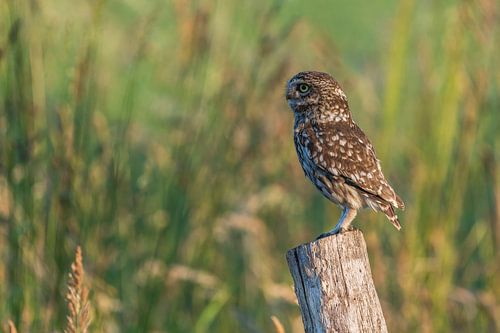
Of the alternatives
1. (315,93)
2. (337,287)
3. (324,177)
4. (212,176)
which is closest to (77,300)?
(337,287)

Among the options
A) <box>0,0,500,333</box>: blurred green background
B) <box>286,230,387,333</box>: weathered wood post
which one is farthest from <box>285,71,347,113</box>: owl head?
<box>286,230,387,333</box>: weathered wood post

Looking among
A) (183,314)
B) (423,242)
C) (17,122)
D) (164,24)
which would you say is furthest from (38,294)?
(164,24)

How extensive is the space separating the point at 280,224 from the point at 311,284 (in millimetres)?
3147

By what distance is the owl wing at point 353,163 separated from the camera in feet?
14.3

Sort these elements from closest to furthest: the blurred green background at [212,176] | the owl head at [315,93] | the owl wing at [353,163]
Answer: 1. the owl wing at [353,163]
2. the owl head at [315,93]
3. the blurred green background at [212,176]

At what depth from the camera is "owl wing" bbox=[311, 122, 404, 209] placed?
14.3ft

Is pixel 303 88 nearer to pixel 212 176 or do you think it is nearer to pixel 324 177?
pixel 324 177

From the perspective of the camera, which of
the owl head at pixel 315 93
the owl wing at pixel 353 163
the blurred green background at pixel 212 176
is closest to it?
the owl wing at pixel 353 163

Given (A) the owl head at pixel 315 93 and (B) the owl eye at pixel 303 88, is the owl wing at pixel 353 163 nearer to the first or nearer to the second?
(A) the owl head at pixel 315 93

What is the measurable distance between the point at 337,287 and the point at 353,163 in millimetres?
976

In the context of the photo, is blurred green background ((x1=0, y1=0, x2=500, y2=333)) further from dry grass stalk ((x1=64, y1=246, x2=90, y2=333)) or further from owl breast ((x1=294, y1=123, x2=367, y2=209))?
dry grass stalk ((x1=64, y1=246, x2=90, y2=333))

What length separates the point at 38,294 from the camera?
16.3 ft

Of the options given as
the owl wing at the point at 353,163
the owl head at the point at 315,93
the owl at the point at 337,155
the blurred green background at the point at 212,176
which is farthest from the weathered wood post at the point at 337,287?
the blurred green background at the point at 212,176

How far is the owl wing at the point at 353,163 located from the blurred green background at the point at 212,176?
2.51ft
